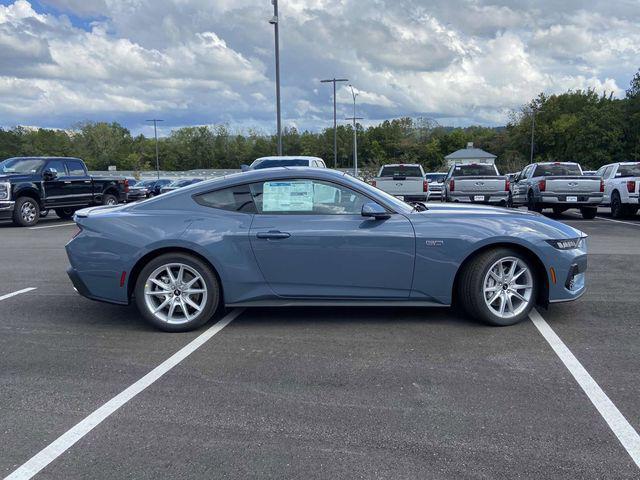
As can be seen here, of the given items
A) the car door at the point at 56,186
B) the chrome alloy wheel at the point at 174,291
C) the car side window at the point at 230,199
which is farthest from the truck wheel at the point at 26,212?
the car side window at the point at 230,199

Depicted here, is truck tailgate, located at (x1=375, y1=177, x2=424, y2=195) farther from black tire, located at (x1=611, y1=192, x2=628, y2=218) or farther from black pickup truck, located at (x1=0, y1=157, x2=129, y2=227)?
black pickup truck, located at (x1=0, y1=157, x2=129, y2=227)

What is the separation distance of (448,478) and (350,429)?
687 millimetres

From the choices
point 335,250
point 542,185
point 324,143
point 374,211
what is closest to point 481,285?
point 374,211

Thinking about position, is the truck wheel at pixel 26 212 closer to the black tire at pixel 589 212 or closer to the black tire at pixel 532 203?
the black tire at pixel 532 203

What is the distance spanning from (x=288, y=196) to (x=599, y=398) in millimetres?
2965

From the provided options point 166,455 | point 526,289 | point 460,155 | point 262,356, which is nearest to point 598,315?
point 526,289

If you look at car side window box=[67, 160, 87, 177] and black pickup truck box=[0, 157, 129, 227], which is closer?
black pickup truck box=[0, 157, 129, 227]

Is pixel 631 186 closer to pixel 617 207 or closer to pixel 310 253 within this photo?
pixel 617 207

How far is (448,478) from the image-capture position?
9.09 ft

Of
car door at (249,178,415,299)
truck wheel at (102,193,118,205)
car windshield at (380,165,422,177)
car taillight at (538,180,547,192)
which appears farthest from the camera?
truck wheel at (102,193,118,205)

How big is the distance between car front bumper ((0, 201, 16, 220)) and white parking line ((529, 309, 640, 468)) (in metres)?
14.3

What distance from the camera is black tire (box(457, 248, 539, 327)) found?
16.6 feet

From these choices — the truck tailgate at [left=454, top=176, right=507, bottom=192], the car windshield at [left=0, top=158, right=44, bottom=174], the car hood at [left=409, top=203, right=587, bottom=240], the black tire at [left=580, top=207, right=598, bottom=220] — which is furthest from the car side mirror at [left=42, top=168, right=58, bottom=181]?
the black tire at [left=580, top=207, right=598, bottom=220]

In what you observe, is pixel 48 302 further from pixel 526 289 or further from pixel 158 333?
pixel 526 289
